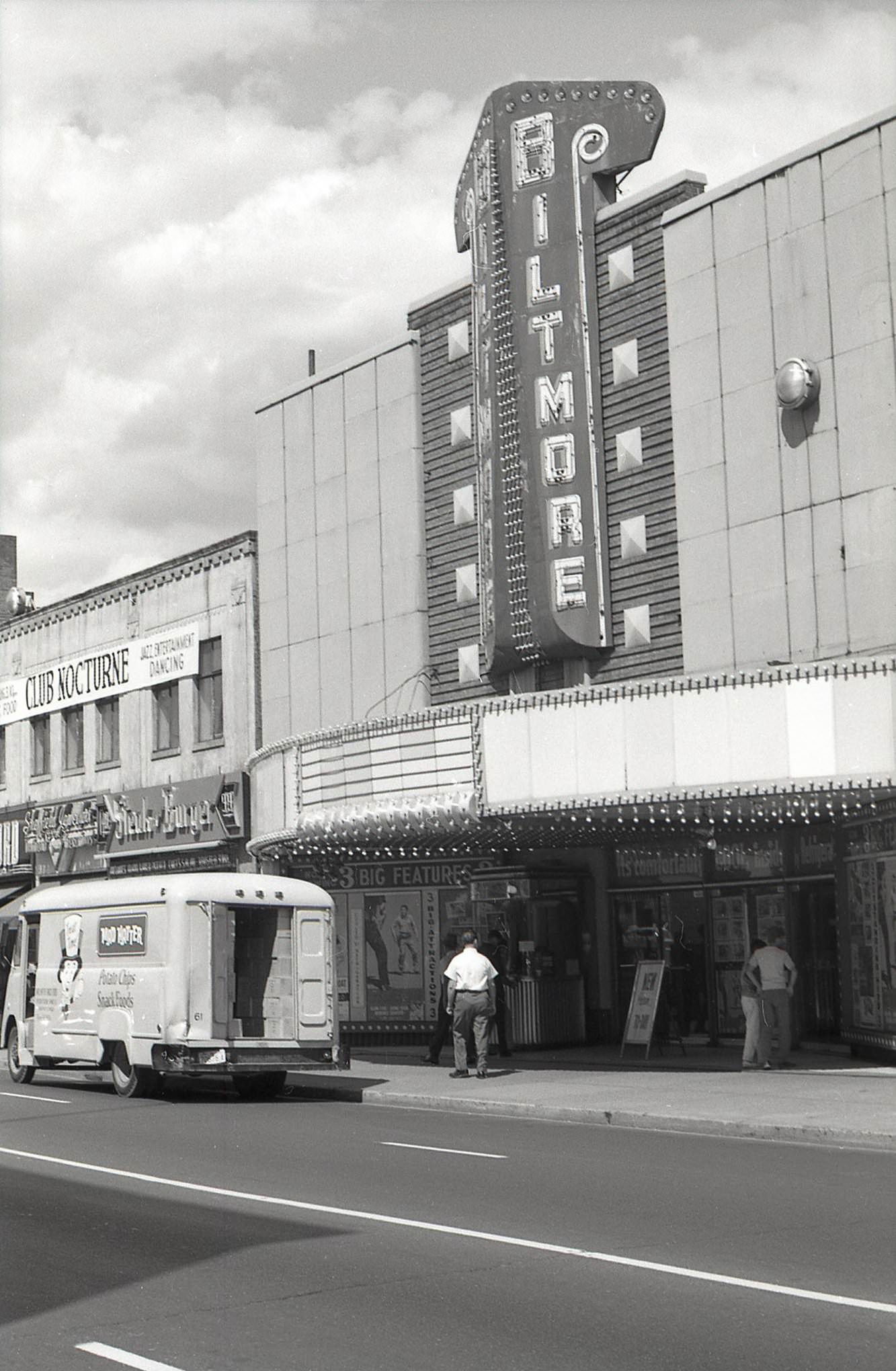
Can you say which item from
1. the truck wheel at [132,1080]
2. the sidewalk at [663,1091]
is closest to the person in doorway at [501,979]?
the sidewalk at [663,1091]

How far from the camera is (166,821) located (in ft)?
110

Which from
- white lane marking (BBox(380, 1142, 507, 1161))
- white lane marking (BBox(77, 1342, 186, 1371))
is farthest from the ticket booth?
white lane marking (BBox(77, 1342, 186, 1371))

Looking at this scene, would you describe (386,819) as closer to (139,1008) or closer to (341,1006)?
(139,1008)

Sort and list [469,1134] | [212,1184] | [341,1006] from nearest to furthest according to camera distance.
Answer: [212,1184] < [469,1134] < [341,1006]

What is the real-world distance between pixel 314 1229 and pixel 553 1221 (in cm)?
144

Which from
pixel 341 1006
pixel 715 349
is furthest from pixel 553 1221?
pixel 341 1006

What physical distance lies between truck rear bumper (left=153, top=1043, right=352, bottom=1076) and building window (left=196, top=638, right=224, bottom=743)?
12454 mm

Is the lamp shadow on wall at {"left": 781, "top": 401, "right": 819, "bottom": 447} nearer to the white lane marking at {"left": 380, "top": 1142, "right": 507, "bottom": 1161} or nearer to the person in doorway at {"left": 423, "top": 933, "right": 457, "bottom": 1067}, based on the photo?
the person in doorway at {"left": 423, "top": 933, "right": 457, "bottom": 1067}

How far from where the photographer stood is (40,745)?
39.2 meters

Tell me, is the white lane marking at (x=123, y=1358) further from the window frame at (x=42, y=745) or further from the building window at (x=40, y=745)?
the building window at (x=40, y=745)

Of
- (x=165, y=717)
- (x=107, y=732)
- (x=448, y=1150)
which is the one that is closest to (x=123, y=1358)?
Answer: (x=448, y=1150)

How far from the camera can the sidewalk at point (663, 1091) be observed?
15.8 metres

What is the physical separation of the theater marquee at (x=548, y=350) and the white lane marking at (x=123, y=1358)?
55.4 ft

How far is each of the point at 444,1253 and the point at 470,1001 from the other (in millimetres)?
12361
